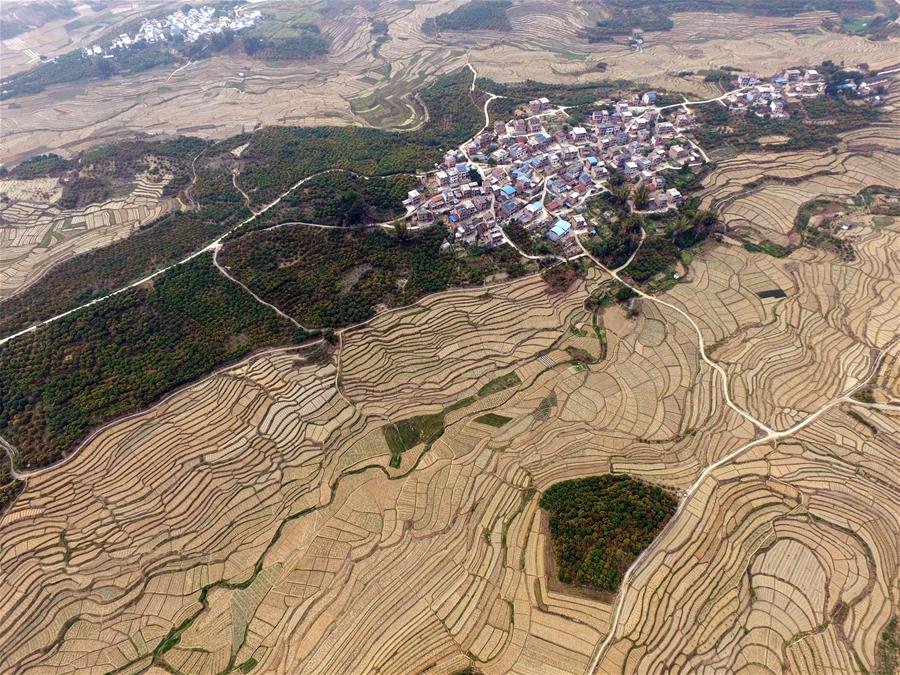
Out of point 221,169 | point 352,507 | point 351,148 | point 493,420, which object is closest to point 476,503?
point 493,420

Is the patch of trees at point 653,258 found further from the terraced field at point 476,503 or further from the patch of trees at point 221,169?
the patch of trees at point 221,169

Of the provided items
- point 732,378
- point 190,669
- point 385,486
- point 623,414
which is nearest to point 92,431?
point 190,669

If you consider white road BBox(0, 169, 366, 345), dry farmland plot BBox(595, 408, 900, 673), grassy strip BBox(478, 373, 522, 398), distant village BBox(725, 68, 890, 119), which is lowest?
dry farmland plot BBox(595, 408, 900, 673)

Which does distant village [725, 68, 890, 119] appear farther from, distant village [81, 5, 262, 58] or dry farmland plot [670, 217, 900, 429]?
distant village [81, 5, 262, 58]

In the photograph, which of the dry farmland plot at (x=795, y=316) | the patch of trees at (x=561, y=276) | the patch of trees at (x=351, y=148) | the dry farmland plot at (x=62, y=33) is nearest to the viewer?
the dry farmland plot at (x=795, y=316)

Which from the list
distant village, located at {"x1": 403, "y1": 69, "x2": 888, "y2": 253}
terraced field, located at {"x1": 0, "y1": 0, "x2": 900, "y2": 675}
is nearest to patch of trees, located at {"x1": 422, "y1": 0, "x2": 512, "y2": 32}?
distant village, located at {"x1": 403, "y1": 69, "x2": 888, "y2": 253}

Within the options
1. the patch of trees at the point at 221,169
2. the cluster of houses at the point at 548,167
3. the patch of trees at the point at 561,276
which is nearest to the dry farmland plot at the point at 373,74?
the patch of trees at the point at 221,169
